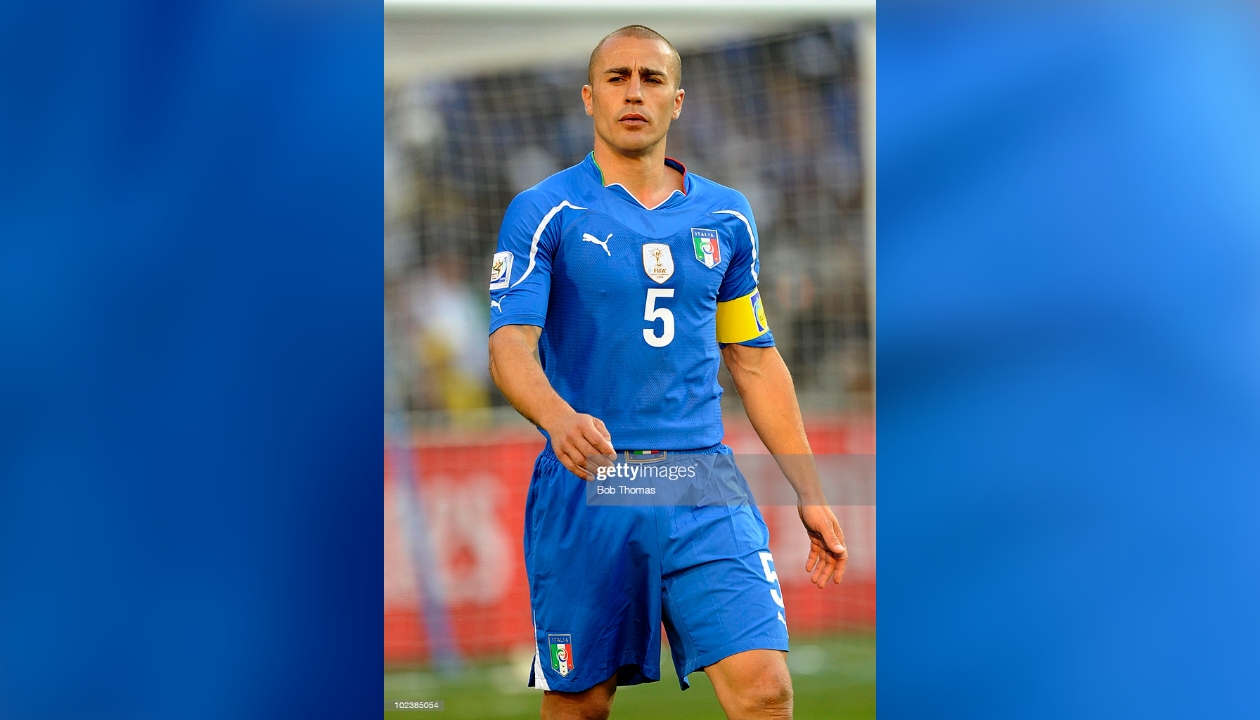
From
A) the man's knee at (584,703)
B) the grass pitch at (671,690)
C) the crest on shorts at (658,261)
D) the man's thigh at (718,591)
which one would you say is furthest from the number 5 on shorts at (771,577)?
the grass pitch at (671,690)

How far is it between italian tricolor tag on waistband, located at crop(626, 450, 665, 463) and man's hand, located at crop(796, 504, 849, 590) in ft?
1.44

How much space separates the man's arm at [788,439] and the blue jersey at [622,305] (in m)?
0.15

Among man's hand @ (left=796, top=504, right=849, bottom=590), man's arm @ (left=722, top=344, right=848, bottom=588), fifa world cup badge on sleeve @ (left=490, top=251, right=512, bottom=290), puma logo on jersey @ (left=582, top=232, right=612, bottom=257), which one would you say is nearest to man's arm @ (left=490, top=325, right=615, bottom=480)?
fifa world cup badge on sleeve @ (left=490, top=251, right=512, bottom=290)

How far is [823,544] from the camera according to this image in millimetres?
2971

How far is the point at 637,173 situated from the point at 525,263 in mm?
399

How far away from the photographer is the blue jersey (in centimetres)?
285

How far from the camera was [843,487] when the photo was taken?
11.5ft

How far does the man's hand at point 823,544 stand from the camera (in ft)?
9.66

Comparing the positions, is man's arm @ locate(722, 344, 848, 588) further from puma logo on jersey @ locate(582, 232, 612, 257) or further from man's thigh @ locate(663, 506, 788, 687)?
puma logo on jersey @ locate(582, 232, 612, 257)

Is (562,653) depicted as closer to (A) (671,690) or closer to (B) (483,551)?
(B) (483,551)
